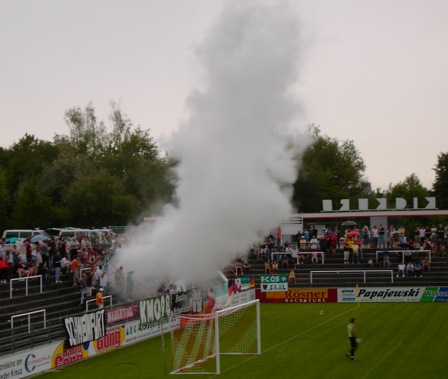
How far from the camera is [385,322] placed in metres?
38.4

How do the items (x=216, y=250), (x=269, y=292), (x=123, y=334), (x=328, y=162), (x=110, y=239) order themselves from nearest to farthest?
1. (x=123, y=334)
2. (x=216, y=250)
3. (x=110, y=239)
4. (x=269, y=292)
5. (x=328, y=162)

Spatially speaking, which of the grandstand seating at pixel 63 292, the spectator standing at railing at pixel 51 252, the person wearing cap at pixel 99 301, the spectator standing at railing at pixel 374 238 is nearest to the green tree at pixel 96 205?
the grandstand seating at pixel 63 292

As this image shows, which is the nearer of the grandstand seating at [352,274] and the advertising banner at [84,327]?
the advertising banner at [84,327]

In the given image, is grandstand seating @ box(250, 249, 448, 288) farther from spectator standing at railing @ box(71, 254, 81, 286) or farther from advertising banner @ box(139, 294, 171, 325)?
advertising banner @ box(139, 294, 171, 325)

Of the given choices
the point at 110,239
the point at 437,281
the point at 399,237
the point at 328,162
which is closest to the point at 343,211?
the point at 399,237

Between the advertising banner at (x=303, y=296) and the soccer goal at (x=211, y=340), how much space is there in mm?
15032

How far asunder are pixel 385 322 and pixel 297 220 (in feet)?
79.3

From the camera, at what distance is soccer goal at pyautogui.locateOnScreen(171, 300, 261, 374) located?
89.8 ft

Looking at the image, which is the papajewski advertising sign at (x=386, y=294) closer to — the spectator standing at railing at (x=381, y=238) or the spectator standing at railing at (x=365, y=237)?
the spectator standing at railing at (x=381, y=238)

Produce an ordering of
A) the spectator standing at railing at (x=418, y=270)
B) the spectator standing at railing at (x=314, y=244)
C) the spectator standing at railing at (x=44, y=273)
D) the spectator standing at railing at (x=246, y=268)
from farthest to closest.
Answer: the spectator standing at railing at (x=314, y=244) → the spectator standing at railing at (x=246, y=268) → the spectator standing at railing at (x=418, y=270) → the spectator standing at railing at (x=44, y=273)

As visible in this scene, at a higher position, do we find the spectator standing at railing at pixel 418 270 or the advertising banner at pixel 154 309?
the spectator standing at railing at pixel 418 270

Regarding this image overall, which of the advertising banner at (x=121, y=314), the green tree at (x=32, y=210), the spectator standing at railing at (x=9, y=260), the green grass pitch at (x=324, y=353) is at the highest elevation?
the green tree at (x=32, y=210)

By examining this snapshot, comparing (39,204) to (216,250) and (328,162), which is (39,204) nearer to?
(216,250)

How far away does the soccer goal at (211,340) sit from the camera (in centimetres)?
2736
